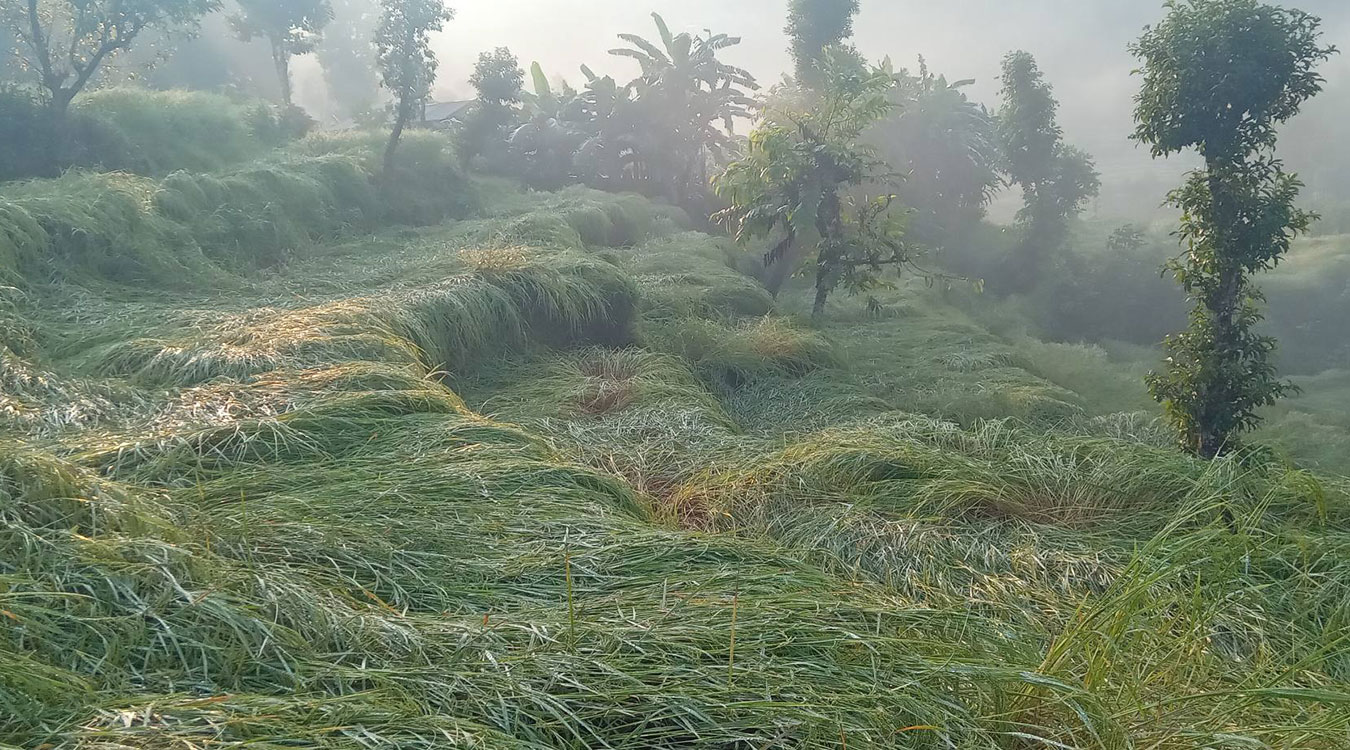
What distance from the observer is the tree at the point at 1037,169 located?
17609 mm

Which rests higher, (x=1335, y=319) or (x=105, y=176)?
(x=105, y=176)

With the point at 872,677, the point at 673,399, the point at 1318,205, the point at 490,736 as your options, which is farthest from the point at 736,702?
the point at 1318,205

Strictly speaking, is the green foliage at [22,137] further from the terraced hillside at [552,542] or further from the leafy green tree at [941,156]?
the leafy green tree at [941,156]

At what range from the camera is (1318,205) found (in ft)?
69.3

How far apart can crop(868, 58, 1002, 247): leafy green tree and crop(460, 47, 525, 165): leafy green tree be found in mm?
8361

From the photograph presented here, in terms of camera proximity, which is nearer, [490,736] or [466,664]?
[490,736]

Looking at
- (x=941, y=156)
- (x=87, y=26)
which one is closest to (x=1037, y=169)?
(x=941, y=156)

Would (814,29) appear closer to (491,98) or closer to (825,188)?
(491,98)

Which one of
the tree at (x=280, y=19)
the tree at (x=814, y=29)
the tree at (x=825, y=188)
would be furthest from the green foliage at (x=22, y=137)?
the tree at (x=814, y=29)

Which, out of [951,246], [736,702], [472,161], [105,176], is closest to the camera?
[736,702]

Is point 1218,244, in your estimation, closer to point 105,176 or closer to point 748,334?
point 748,334

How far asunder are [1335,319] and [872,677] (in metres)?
16.6

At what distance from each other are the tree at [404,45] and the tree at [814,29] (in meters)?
8.39

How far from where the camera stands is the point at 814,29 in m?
18.3
